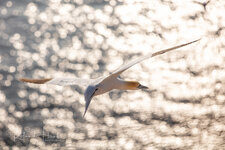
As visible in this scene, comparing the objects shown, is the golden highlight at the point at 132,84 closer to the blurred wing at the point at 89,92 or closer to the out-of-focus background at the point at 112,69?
the blurred wing at the point at 89,92

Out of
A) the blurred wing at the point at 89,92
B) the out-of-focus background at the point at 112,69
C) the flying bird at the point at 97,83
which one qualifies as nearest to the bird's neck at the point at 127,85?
the flying bird at the point at 97,83

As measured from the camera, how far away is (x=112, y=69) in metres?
5.90

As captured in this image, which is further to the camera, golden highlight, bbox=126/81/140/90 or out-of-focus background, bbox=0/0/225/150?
out-of-focus background, bbox=0/0/225/150

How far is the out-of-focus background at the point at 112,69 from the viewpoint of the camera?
4992 mm

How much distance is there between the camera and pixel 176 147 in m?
4.79

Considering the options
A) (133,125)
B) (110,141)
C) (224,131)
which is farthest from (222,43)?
(110,141)

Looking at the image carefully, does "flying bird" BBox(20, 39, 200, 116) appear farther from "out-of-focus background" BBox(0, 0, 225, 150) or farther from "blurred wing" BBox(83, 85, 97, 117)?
"out-of-focus background" BBox(0, 0, 225, 150)

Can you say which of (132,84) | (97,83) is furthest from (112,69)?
(97,83)

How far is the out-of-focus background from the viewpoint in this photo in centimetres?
499

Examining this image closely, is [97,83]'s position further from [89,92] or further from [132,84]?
[132,84]

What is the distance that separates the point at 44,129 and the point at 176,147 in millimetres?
1601

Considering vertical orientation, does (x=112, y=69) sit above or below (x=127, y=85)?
above

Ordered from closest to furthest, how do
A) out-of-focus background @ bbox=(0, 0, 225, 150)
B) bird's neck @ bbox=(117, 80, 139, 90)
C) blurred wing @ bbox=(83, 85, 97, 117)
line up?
blurred wing @ bbox=(83, 85, 97, 117) < bird's neck @ bbox=(117, 80, 139, 90) < out-of-focus background @ bbox=(0, 0, 225, 150)

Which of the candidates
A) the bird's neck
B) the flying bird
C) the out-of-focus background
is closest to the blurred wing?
the flying bird
